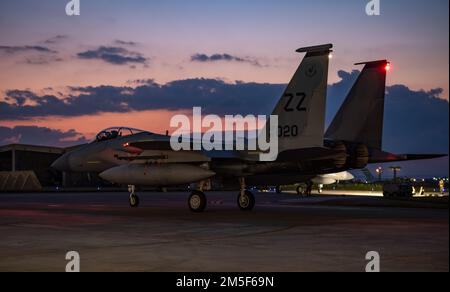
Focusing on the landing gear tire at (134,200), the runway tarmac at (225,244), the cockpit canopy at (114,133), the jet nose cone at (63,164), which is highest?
the cockpit canopy at (114,133)

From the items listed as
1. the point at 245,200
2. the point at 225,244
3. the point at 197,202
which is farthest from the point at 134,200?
the point at 225,244

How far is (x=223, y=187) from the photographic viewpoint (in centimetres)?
2047

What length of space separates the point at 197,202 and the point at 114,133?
16.6 ft

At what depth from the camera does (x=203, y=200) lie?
19688 mm

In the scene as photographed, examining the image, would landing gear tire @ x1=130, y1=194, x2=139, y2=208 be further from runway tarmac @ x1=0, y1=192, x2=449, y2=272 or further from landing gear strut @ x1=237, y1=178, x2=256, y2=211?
runway tarmac @ x1=0, y1=192, x2=449, y2=272

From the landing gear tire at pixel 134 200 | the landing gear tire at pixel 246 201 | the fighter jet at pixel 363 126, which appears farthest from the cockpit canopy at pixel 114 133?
the fighter jet at pixel 363 126

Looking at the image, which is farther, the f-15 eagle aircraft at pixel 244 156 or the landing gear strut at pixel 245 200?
the landing gear strut at pixel 245 200

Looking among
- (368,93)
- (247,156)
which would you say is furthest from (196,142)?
(368,93)

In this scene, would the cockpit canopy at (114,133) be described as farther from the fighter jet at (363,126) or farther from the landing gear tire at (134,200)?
the fighter jet at (363,126)

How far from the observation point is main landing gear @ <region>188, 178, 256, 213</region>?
64.6ft

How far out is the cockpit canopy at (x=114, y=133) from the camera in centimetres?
2216

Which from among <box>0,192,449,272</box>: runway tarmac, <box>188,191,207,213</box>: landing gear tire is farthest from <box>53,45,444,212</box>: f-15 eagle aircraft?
<box>0,192,449,272</box>: runway tarmac
